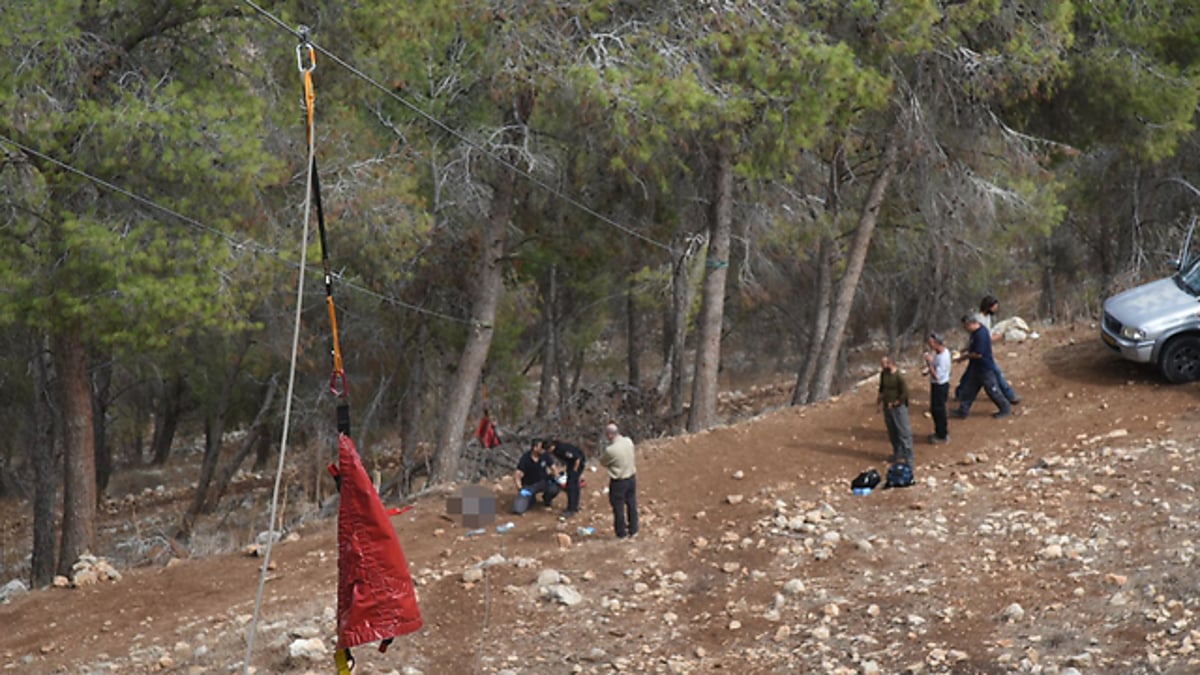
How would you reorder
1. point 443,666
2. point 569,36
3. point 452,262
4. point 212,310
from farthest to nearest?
point 452,262 < point 569,36 < point 212,310 < point 443,666

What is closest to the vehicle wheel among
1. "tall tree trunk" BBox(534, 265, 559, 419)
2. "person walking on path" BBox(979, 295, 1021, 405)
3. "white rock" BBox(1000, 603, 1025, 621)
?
"person walking on path" BBox(979, 295, 1021, 405)

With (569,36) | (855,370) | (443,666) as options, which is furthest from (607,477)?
(855,370)

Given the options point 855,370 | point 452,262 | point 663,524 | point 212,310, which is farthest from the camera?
point 855,370

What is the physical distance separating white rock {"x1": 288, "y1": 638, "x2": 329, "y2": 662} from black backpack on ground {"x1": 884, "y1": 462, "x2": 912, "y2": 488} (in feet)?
21.8

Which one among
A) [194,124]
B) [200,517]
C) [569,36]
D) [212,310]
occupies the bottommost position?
[200,517]

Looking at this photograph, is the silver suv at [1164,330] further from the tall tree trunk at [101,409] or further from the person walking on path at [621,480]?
the tall tree trunk at [101,409]

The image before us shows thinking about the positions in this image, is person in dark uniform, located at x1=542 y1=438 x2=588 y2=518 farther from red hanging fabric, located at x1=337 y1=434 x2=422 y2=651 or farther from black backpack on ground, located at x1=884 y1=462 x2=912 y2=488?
red hanging fabric, located at x1=337 y1=434 x2=422 y2=651

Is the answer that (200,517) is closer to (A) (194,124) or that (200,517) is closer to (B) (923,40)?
(A) (194,124)

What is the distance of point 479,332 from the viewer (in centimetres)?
2105

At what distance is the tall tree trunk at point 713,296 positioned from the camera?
21016mm

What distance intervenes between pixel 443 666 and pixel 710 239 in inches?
412

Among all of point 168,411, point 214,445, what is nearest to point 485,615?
point 214,445

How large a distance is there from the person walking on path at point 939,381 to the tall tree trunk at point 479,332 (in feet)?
23.6

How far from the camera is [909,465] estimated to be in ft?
51.3
